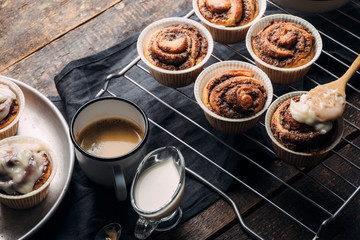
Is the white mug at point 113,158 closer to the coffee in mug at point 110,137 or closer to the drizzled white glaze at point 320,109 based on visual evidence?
the coffee in mug at point 110,137

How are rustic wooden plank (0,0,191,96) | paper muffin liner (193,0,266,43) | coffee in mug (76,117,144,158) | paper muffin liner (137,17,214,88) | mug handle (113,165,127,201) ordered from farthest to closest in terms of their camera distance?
1. rustic wooden plank (0,0,191,96)
2. paper muffin liner (193,0,266,43)
3. paper muffin liner (137,17,214,88)
4. coffee in mug (76,117,144,158)
5. mug handle (113,165,127,201)

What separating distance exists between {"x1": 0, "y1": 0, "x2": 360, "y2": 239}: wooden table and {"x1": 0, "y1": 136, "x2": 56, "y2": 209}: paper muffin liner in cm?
41

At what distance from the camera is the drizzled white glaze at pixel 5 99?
1.80m

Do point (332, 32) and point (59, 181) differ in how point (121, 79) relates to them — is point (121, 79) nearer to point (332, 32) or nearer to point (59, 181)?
point (59, 181)

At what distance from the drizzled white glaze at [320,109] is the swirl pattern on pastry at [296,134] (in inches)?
0.9

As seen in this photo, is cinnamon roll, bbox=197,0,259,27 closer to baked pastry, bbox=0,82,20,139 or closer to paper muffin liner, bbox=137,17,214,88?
paper muffin liner, bbox=137,17,214,88

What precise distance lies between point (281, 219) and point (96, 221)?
2.24ft

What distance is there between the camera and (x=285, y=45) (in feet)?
6.29

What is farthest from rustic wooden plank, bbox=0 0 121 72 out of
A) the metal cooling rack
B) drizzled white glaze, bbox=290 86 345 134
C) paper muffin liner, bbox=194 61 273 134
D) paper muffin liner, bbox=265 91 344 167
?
drizzled white glaze, bbox=290 86 345 134

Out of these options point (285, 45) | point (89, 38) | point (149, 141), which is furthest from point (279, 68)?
point (89, 38)

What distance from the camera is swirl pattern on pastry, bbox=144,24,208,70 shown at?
75.2 inches

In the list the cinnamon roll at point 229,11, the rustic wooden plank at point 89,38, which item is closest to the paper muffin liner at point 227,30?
the cinnamon roll at point 229,11

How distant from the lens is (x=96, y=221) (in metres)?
1.74

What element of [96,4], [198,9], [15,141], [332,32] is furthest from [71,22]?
[332,32]
